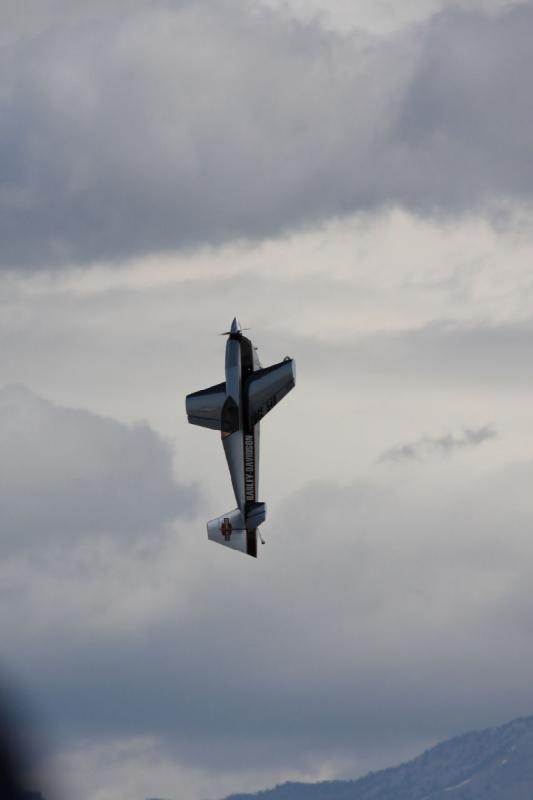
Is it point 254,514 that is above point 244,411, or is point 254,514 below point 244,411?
below

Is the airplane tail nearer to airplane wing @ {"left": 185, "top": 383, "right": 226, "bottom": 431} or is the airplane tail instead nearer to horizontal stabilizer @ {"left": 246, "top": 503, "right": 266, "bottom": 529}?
horizontal stabilizer @ {"left": 246, "top": 503, "right": 266, "bottom": 529}

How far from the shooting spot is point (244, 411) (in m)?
186

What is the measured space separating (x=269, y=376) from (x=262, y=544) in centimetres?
1812

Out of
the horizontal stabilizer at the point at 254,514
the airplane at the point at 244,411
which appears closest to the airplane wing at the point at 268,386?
the airplane at the point at 244,411

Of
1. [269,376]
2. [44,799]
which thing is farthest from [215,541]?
[44,799]

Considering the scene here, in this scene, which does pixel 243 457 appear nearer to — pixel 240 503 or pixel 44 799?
pixel 240 503

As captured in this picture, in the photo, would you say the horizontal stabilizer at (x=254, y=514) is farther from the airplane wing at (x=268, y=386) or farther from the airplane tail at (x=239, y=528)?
the airplane wing at (x=268, y=386)

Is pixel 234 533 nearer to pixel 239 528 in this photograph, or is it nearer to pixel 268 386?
pixel 239 528

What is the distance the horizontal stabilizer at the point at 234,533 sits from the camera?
189450 millimetres

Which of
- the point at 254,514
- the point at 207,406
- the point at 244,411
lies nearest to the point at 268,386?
the point at 244,411

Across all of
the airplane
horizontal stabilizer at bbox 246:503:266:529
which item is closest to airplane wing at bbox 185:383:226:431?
the airplane

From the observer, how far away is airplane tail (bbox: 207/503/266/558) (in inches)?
7407

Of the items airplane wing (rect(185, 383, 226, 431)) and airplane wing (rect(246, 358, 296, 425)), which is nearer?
airplane wing (rect(246, 358, 296, 425))

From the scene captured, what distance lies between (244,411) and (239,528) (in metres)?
11.9
